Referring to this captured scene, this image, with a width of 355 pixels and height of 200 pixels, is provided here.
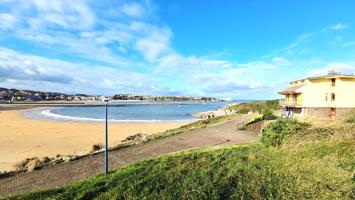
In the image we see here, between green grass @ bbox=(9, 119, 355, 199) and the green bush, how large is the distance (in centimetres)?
145

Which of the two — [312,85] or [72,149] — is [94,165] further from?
[312,85]

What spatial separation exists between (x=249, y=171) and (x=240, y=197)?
1.72m

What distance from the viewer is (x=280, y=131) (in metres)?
10.9

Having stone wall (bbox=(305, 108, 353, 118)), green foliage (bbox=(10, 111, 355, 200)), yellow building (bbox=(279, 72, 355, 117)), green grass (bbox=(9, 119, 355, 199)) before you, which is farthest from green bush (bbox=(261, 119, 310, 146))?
stone wall (bbox=(305, 108, 353, 118))

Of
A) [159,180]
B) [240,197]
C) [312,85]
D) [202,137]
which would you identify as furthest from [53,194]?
[312,85]

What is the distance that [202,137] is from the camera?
16500 mm

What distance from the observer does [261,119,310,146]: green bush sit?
10.5 m

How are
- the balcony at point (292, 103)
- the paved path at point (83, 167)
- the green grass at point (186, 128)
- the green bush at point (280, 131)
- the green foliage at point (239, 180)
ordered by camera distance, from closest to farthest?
the green foliage at point (239, 180), the paved path at point (83, 167), the green bush at point (280, 131), the green grass at point (186, 128), the balcony at point (292, 103)

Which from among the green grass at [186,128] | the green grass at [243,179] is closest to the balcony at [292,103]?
the green grass at [186,128]

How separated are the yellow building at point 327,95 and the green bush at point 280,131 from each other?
1936 centimetres

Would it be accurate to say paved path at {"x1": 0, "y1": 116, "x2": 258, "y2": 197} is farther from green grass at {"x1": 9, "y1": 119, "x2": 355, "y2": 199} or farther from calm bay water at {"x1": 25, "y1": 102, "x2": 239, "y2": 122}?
calm bay water at {"x1": 25, "y1": 102, "x2": 239, "y2": 122}

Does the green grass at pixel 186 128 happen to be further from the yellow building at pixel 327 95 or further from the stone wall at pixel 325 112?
the stone wall at pixel 325 112

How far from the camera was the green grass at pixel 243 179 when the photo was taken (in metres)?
5.70

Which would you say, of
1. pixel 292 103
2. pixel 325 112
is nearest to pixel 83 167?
pixel 325 112
